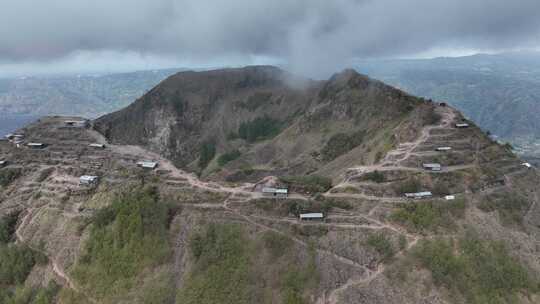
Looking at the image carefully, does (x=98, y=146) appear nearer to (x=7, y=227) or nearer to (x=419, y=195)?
(x=7, y=227)

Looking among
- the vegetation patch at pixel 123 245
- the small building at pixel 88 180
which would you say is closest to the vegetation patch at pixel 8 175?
the small building at pixel 88 180

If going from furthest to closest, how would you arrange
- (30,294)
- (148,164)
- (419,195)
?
(148,164) → (419,195) → (30,294)

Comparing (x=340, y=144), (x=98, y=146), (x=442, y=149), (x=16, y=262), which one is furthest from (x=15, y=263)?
(x=340, y=144)

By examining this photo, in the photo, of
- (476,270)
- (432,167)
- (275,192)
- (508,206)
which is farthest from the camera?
(432,167)

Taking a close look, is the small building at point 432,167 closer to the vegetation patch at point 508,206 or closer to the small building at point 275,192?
the vegetation patch at point 508,206

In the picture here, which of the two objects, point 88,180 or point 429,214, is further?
point 88,180

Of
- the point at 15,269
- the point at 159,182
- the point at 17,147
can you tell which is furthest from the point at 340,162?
the point at 17,147

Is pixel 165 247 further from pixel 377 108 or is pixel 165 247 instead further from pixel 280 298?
pixel 377 108
